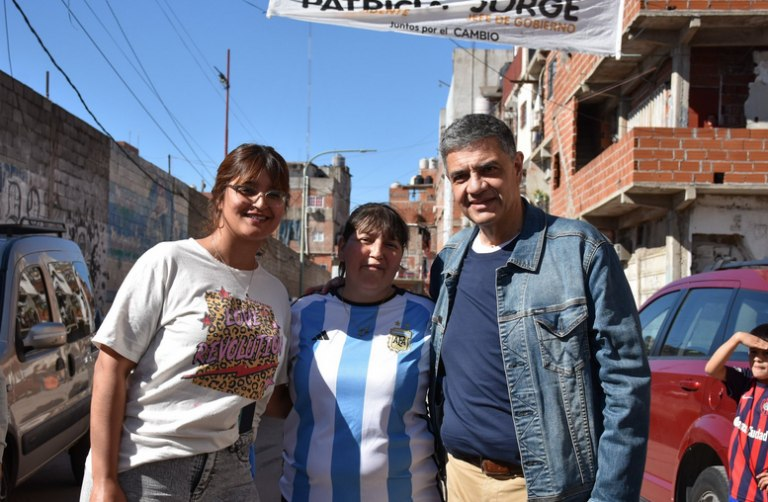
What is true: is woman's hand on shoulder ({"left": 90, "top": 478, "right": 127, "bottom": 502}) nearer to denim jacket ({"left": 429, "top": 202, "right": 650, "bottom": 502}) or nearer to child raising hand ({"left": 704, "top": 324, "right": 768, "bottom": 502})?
denim jacket ({"left": 429, "top": 202, "right": 650, "bottom": 502})

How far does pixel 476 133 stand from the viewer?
105 inches

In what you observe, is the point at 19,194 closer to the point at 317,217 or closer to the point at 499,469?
the point at 499,469

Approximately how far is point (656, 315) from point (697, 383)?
4.31 feet

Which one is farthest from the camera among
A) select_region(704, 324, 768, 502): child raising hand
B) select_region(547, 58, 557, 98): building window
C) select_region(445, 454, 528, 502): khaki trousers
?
select_region(547, 58, 557, 98): building window

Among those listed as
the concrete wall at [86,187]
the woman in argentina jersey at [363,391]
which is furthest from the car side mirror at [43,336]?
the concrete wall at [86,187]

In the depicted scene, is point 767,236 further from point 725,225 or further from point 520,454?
point 520,454

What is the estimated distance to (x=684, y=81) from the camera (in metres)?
12.8

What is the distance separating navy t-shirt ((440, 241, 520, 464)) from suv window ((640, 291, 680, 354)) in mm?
2968

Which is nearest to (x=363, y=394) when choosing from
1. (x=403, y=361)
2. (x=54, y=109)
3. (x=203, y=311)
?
(x=403, y=361)

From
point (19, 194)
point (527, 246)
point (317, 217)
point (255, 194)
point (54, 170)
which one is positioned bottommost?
point (527, 246)

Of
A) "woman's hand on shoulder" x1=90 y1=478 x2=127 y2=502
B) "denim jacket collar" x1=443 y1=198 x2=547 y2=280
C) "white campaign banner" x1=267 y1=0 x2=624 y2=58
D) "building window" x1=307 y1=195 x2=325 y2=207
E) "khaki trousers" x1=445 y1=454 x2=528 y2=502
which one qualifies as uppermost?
"building window" x1=307 y1=195 x2=325 y2=207

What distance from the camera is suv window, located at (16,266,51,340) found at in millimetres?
4684

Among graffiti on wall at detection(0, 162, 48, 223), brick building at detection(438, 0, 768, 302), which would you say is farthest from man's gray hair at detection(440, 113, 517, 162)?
brick building at detection(438, 0, 768, 302)

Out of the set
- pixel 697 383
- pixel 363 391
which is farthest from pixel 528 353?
pixel 697 383
